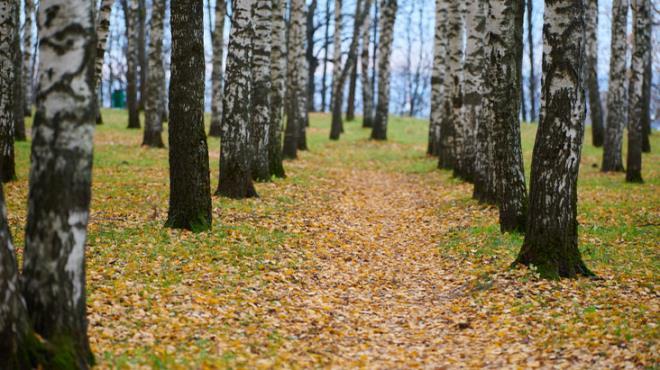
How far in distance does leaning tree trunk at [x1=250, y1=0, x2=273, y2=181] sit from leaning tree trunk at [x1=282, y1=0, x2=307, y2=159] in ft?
16.8

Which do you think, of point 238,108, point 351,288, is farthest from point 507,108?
point 238,108

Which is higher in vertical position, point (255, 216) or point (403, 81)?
point (403, 81)

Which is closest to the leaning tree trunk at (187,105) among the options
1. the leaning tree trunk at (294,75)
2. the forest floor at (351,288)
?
the forest floor at (351,288)

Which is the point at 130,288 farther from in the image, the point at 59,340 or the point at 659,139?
the point at 659,139

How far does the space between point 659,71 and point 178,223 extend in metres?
44.1

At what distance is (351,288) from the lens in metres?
9.52

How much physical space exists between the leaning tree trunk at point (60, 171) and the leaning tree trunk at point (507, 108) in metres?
8.23

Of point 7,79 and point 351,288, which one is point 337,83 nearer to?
point 7,79

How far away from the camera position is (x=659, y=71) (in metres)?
45.3

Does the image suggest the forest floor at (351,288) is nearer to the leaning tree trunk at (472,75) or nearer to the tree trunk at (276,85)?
the tree trunk at (276,85)

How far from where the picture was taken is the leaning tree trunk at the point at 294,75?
72.2ft

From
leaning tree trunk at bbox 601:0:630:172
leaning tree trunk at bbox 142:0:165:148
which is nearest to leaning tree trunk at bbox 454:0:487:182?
leaning tree trunk at bbox 601:0:630:172

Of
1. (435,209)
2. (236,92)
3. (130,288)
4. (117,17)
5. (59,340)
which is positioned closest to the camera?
(59,340)

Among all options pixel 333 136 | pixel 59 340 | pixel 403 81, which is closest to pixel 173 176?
pixel 59 340
